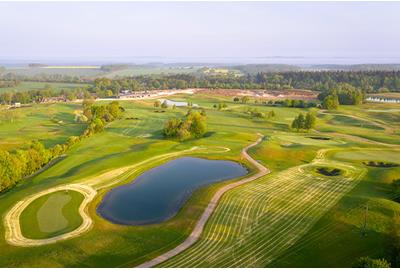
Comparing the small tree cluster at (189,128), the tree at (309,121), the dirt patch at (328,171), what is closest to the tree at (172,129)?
the small tree cluster at (189,128)

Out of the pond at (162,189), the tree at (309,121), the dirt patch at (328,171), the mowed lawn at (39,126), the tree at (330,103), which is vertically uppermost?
the tree at (330,103)

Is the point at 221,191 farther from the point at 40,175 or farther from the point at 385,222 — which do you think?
the point at 40,175

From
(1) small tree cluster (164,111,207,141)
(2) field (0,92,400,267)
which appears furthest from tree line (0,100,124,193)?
(1) small tree cluster (164,111,207,141)

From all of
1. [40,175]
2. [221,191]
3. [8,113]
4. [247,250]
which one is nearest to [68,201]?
[40,175]

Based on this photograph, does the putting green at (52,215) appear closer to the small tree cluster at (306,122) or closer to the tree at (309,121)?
the small tree cluster at (306,122)

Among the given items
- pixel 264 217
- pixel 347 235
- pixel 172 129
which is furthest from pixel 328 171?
pixel 172 129

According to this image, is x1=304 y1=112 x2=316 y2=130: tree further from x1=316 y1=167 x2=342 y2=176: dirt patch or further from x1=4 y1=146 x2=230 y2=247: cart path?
x1=4 y1=146 x2=230 y2=247: cart path

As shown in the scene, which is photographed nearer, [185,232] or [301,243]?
[301,243]
